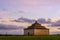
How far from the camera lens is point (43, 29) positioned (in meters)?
38.0

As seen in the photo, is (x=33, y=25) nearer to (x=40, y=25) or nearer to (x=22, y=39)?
(x=40, y=25)

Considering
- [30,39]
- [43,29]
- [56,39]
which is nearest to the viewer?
[56,39]

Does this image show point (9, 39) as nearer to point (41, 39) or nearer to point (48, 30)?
point (41, 39)

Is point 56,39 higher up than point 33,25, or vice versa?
point 33,25

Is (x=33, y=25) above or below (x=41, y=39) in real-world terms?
above

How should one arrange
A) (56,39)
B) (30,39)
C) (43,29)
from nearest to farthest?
(56,39)
(30,39)
(43,29)

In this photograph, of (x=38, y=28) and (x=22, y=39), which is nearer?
(x=22, y=39)

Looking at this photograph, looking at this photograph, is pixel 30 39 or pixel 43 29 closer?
pixel 30 39

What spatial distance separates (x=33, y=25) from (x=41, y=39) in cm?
A: 1681

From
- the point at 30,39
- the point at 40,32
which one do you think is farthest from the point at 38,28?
the point at 30,39

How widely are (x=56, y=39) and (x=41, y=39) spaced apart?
181 centimetres

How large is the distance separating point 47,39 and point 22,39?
9.43 feet

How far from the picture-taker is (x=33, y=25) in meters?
38.7

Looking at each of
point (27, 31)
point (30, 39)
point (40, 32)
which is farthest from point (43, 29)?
point (30, 39)
